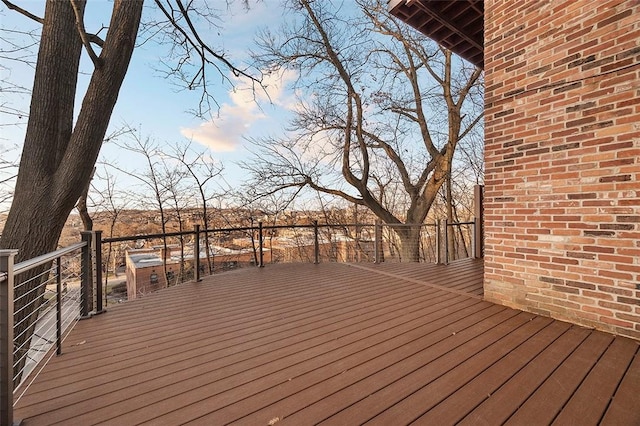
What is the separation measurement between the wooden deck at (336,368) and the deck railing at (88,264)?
8.3 inches

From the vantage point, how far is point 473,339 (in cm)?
212

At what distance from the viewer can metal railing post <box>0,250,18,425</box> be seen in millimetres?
1230

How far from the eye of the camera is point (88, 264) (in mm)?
2734

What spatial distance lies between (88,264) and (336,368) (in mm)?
2612

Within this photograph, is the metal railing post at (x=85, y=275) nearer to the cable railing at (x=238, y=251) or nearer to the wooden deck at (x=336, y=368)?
the wooden deck at (x=336, y=368)

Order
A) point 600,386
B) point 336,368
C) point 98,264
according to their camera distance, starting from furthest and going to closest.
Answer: point 98,264
point 336,368
point 600,386

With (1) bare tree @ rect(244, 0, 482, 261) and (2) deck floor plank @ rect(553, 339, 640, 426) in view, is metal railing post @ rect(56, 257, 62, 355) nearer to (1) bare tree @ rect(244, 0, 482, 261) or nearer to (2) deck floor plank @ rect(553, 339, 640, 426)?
(2) deck floor plank @ rect(553, 339, 640, 426)

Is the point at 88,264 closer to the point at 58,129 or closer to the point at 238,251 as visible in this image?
the point at 58,129

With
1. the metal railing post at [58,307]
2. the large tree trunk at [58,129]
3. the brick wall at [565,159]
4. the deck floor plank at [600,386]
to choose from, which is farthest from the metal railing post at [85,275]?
the brick wall at [565,159]

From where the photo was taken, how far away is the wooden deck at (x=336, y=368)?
1360 mm

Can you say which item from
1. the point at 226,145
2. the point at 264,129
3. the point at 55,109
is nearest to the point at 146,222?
the point at 226,145

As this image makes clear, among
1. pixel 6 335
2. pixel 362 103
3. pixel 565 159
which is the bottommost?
pixel 6 335

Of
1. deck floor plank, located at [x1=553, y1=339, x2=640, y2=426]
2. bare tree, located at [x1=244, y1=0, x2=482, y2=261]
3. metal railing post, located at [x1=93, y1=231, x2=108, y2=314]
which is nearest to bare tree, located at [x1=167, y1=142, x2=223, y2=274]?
bare tree, located at [x1=244, y1=0, x2=482, y2=261]

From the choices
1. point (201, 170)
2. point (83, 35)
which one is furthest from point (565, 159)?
point (201, 170)
